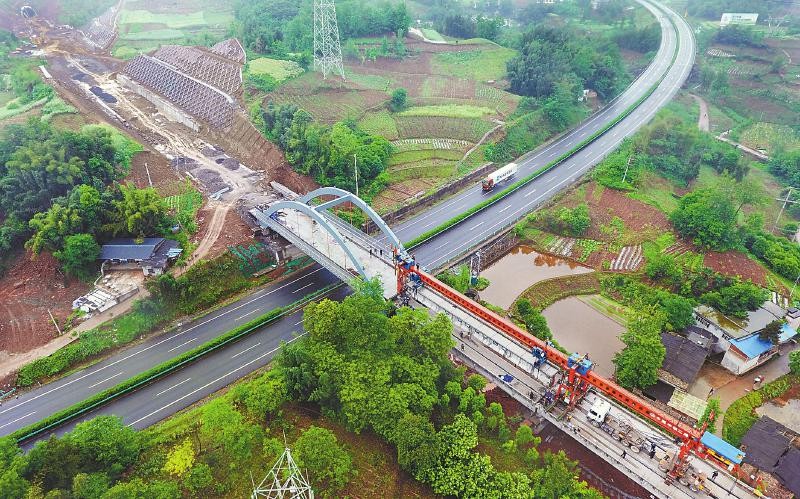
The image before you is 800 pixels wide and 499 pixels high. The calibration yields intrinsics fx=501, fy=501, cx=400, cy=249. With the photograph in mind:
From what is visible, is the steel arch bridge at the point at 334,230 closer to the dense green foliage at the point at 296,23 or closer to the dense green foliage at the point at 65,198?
the dense green foliage at the point at 65,198

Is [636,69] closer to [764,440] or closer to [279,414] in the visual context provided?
[764,440]

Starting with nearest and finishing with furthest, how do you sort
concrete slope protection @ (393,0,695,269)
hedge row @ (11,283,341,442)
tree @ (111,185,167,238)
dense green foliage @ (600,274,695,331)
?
hedge row @ (11,283,341,442) → dense green foliage @ (600,274,695,331) → tree @ (111,185,167,238) → concrete slope protection @ (393,0,695,269)

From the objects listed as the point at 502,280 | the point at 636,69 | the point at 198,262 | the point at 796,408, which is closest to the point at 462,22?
the point at 636,69

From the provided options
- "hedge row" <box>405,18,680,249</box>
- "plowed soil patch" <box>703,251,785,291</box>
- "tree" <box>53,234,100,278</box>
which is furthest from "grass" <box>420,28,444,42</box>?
"tree" <box>53,234,100,278</box>

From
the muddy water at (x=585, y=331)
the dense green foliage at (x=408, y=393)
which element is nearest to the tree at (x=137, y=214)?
the dense green foliage at (x=408, y=393)

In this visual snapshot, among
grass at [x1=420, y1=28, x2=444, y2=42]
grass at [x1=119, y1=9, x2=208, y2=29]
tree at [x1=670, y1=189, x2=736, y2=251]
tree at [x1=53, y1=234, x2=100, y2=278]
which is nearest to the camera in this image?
tree at [x1=53, y1=234, x2=100, y2=278]

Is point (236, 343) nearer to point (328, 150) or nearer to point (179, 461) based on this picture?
point (179, 461)

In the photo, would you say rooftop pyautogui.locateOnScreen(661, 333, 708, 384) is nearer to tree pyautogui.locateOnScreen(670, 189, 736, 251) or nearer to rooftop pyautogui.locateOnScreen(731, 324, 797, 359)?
rooftop pyautogui.locateOnScreen(731, 324, 797, 359)
